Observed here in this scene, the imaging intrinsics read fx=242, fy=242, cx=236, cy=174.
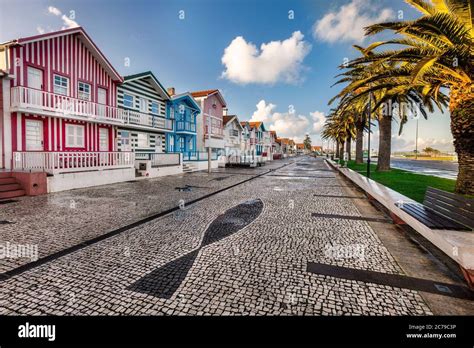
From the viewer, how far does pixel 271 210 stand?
8062 millimetres

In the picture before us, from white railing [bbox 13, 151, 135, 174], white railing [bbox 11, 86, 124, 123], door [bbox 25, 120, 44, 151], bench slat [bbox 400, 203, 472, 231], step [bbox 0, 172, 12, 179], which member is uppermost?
white railing [bbox 11, 86, 124, 123]

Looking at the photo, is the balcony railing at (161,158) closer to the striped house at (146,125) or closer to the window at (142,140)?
the striped house at (146,125)

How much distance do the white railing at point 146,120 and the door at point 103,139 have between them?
1.69m

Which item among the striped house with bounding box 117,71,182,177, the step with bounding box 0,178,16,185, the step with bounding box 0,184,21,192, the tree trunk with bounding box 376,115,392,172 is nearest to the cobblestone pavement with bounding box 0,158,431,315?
the step with bounding box 0,184,21,192

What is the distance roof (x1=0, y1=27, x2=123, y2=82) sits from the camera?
12.1 meters

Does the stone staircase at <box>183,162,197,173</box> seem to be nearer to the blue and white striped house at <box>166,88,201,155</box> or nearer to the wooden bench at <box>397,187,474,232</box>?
the blue and white striped house at <box>166,88,201,155</box>

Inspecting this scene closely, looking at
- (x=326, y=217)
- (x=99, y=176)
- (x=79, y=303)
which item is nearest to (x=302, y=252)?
(x=326, y=217)

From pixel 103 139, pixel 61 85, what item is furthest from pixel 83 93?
pixel 103 139

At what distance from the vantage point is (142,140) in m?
20.8

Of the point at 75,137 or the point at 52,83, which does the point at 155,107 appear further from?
the point at 52,83

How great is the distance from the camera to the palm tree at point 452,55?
6094 mm

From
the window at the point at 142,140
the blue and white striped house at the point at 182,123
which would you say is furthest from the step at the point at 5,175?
the blue and white striped house at the point at 182,123

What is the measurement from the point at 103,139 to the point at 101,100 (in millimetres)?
2724
